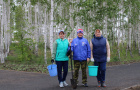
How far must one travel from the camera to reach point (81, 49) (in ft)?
21.2

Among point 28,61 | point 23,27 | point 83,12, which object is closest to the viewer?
point 23,27

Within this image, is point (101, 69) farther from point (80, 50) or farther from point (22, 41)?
point (22, 41)

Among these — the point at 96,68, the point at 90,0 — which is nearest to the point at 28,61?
the point at 90,0

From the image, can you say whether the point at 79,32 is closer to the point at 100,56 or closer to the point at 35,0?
the point at 100,56

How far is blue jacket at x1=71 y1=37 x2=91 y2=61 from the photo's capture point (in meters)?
6.43

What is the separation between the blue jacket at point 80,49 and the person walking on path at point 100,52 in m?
0.26

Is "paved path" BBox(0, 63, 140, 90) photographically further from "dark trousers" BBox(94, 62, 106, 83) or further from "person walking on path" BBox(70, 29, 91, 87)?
"person walking on path" BBox(70, 29, 91, 87)

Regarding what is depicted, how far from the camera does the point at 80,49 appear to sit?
646 centimetres

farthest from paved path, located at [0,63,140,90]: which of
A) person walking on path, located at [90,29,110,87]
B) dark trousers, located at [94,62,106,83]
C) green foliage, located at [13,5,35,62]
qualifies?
green foliage, located at [13,5,35,62]

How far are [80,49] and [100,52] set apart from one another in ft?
2.33

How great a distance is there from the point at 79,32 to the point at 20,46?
29.2 feet

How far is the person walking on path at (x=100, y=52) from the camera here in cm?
654

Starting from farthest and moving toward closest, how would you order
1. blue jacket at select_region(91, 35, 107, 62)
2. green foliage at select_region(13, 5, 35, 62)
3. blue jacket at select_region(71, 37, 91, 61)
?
green foliage at select_region(13, 5, 35, 62)
blue jacket at select_region(91, 35, 107, 62)
blue jacket at select_region(71, 37, 91, 61)

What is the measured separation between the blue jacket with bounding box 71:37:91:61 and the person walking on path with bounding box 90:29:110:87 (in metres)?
0.26
